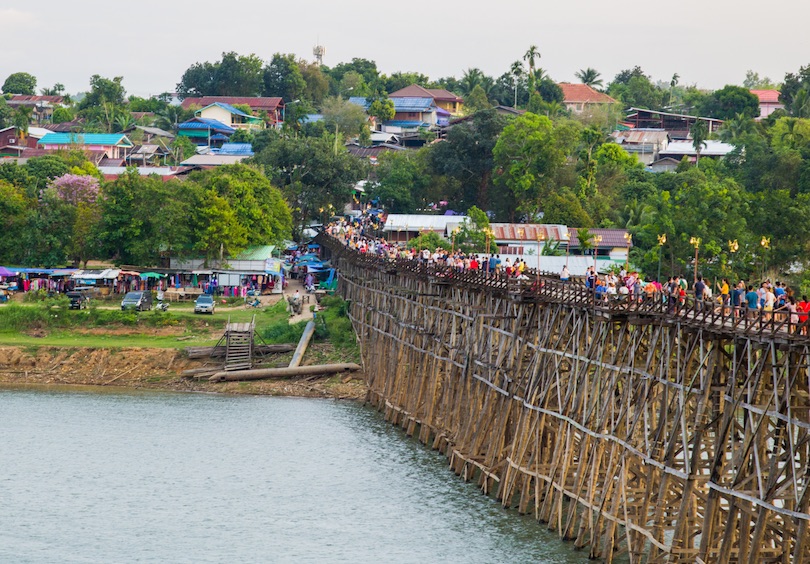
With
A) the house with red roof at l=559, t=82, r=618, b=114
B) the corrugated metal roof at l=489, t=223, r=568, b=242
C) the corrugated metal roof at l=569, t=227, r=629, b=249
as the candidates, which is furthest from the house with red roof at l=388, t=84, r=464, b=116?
the corrugated metal roof at l=569, t=227, r=629, b=249

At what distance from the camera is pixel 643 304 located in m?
34.0

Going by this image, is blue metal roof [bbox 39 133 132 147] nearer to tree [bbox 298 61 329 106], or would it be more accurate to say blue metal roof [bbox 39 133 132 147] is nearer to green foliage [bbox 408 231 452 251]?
tree [bbox 298 61 329 106]

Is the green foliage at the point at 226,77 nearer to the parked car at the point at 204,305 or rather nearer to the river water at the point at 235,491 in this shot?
the parked car at the point at 204,305

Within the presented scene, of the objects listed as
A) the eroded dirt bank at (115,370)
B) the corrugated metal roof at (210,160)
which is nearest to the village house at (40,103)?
the corrugated metal roof at (210,160)

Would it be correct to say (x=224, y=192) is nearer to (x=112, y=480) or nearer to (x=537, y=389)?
(x=112, y=480)

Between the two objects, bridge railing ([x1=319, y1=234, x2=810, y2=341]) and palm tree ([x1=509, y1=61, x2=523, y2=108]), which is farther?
palm tree ([x1=509, y1=61, x2=523, y2=108])

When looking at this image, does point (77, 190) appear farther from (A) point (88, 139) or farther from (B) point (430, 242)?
(A) point (88, 139)

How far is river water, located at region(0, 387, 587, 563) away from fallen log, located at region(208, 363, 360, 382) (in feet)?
→ 12.8

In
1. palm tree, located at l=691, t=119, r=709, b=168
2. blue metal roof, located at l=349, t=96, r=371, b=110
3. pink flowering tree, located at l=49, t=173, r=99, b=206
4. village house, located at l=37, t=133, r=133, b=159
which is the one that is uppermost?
blue metal roof, located at l=349, t=96, r=371, b=110

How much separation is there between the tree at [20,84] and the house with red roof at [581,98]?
73.7 m

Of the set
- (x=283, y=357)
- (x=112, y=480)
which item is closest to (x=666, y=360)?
(x=112, y=480)

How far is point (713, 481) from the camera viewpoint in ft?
93.5

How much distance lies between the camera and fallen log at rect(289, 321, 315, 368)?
2682 inches

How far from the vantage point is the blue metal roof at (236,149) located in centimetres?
13438
